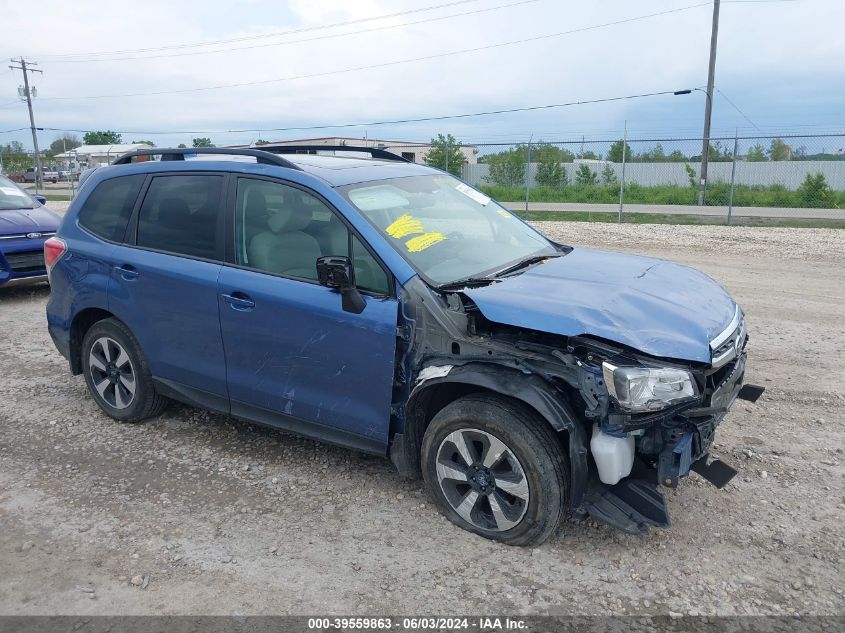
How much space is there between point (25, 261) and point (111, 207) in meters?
5.00

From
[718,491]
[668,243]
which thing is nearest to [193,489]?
[718,491]

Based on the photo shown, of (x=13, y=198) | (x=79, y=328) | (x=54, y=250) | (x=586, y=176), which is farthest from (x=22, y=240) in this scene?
(x=586, y=176)

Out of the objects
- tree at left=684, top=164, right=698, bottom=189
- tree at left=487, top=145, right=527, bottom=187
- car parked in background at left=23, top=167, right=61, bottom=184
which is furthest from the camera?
car parked in background at left=23, top=167, right=61, bottom=184

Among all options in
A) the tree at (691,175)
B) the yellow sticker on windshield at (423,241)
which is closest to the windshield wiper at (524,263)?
the yellow sticker on windshield at (423,241)

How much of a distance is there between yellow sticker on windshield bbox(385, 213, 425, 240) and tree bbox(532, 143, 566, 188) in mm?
22870

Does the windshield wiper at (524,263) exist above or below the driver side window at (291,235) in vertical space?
below

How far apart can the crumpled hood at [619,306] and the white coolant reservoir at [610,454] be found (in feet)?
1.36

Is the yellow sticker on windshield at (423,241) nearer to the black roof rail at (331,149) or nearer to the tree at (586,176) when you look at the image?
the black roof rail at (331,149)

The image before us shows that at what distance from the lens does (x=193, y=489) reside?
13.2 ft

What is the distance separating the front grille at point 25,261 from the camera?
8.75m

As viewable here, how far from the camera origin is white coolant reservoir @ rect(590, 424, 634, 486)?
3.03 metres

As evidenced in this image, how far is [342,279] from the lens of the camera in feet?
11.3

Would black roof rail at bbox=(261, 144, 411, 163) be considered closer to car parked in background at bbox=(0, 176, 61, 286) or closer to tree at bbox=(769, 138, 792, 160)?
car parked in background at bbox=(0, 176, 61, 286)

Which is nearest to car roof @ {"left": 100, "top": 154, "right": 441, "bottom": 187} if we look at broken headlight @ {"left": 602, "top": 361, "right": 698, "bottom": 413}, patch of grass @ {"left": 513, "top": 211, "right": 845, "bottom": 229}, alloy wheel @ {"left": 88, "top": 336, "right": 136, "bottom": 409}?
alloy wheel @ {"left": 88, "top": 336, "right": 136, "bottom": 409}
